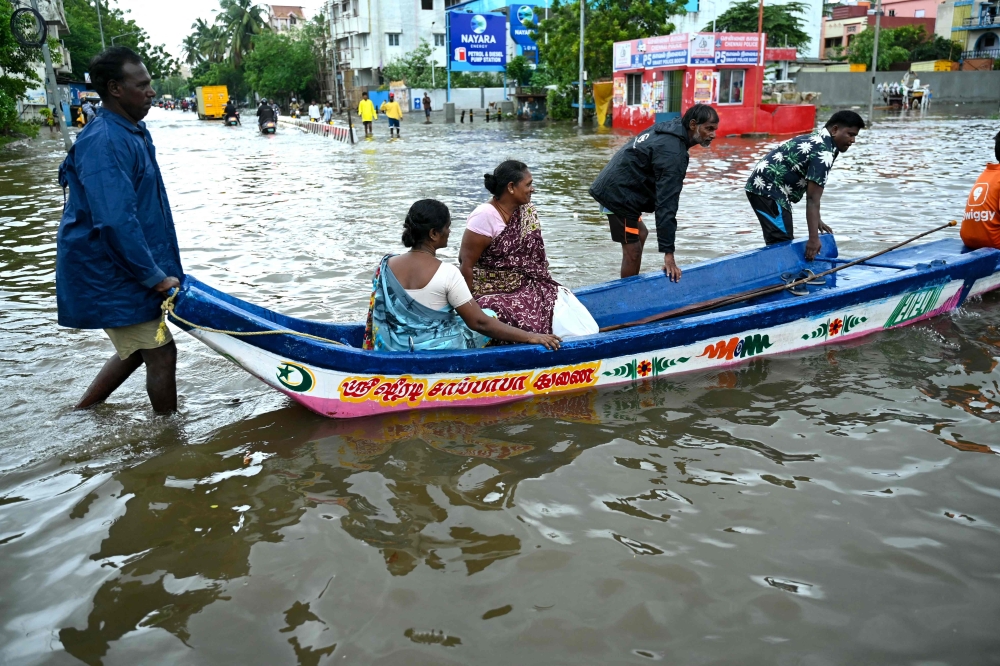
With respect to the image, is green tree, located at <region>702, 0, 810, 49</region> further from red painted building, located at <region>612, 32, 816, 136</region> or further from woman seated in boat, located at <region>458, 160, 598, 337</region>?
woman seated in boat, located at <region>458, 160, 598, 337</region>

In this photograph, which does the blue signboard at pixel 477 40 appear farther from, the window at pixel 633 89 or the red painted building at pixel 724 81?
the red painted building at pixel 724 81

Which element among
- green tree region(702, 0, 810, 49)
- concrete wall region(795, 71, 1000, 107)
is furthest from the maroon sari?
concrete wall region(795, 71, 1000, 107)

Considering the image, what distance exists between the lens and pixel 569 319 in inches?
185

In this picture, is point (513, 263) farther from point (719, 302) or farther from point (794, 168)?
point (794, 168)

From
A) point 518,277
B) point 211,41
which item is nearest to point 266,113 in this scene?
point 518,277

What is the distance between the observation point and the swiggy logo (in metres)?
6.10

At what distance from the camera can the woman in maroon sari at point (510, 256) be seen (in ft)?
14.2

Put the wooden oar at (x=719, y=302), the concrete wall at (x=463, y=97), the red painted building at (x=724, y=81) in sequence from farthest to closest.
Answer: the concrete wall at (x=463, y=97) → the red painted building at (x=724, y=81) → the wooden oar at (x=719, y=302)

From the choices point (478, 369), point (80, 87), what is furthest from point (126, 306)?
point (80, 87)

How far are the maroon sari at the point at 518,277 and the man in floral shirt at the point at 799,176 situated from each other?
239cm

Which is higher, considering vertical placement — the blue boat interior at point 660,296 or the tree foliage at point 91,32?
the tree foliage at point 91,32

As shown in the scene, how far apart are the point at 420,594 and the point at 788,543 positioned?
149 cm

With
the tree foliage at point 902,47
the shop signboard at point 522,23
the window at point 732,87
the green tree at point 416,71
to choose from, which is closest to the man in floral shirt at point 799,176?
the window at point 732,87

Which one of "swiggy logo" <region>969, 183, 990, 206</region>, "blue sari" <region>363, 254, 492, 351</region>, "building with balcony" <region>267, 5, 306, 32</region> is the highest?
"building with balcony" <region>267, 5, 306, 32</region>
